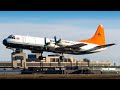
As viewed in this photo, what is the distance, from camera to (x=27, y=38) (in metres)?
99.8

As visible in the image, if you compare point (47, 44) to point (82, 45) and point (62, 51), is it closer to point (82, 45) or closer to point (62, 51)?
point (62, 51)

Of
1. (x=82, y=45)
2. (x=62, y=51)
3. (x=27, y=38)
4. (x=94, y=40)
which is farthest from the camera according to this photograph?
(x=94, y=40)
